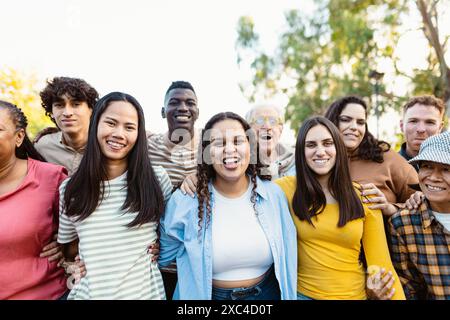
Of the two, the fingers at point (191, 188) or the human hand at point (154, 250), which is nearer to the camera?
the human hand at point (154, 250)

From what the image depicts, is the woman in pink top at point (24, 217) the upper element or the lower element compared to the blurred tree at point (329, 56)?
lower

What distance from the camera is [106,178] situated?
2836 millimetres

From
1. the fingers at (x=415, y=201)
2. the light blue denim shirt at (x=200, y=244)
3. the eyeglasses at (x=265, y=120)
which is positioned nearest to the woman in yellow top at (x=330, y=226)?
the light blue denim shirt at (x=200, y=244)

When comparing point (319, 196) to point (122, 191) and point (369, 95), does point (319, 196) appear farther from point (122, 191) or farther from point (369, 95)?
point (369, 95)

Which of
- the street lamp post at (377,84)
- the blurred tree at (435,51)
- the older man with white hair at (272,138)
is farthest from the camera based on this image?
the street lamp post at (377,84)

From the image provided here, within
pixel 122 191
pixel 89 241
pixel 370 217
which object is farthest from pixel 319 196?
pixel 89 241

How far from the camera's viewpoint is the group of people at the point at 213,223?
2.69 meters

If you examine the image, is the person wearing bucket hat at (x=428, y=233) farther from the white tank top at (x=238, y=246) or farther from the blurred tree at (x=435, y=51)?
the blurred tree at (x=435, y=51)

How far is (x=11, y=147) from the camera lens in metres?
2.80

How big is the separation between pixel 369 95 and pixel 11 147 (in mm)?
17292

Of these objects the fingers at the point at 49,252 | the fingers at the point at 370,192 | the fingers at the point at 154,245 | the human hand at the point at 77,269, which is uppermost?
the fingers at the point at 370,192

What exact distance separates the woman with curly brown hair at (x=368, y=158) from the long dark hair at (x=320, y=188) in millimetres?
310

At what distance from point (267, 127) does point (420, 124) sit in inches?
67.9

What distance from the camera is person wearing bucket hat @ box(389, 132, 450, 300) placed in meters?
2.77
